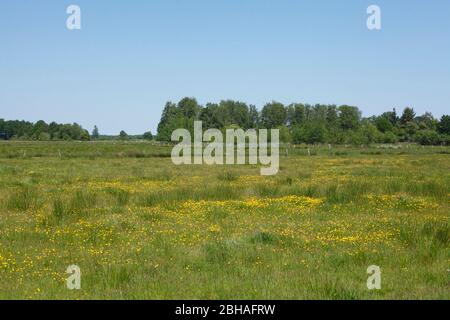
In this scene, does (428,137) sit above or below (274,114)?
below

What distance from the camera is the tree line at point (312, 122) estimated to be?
11844 centimetres

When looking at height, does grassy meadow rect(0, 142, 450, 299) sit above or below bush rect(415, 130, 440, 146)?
below

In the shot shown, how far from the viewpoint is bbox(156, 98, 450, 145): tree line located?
389 feet

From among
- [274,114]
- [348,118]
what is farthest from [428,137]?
[274,114]

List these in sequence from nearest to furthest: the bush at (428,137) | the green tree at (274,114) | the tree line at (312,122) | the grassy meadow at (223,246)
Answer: the grassy meadow at (223,246)
the tree line at (312,122)
the bush at (428,137)
the green tree at (274,114)

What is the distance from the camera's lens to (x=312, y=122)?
412 ft

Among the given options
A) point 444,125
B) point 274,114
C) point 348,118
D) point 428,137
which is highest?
point 274,114

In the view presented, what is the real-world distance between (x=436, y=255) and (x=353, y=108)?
477 feet

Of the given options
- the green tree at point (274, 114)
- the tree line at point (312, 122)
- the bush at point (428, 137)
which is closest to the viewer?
the tree line at point (312, 122)
